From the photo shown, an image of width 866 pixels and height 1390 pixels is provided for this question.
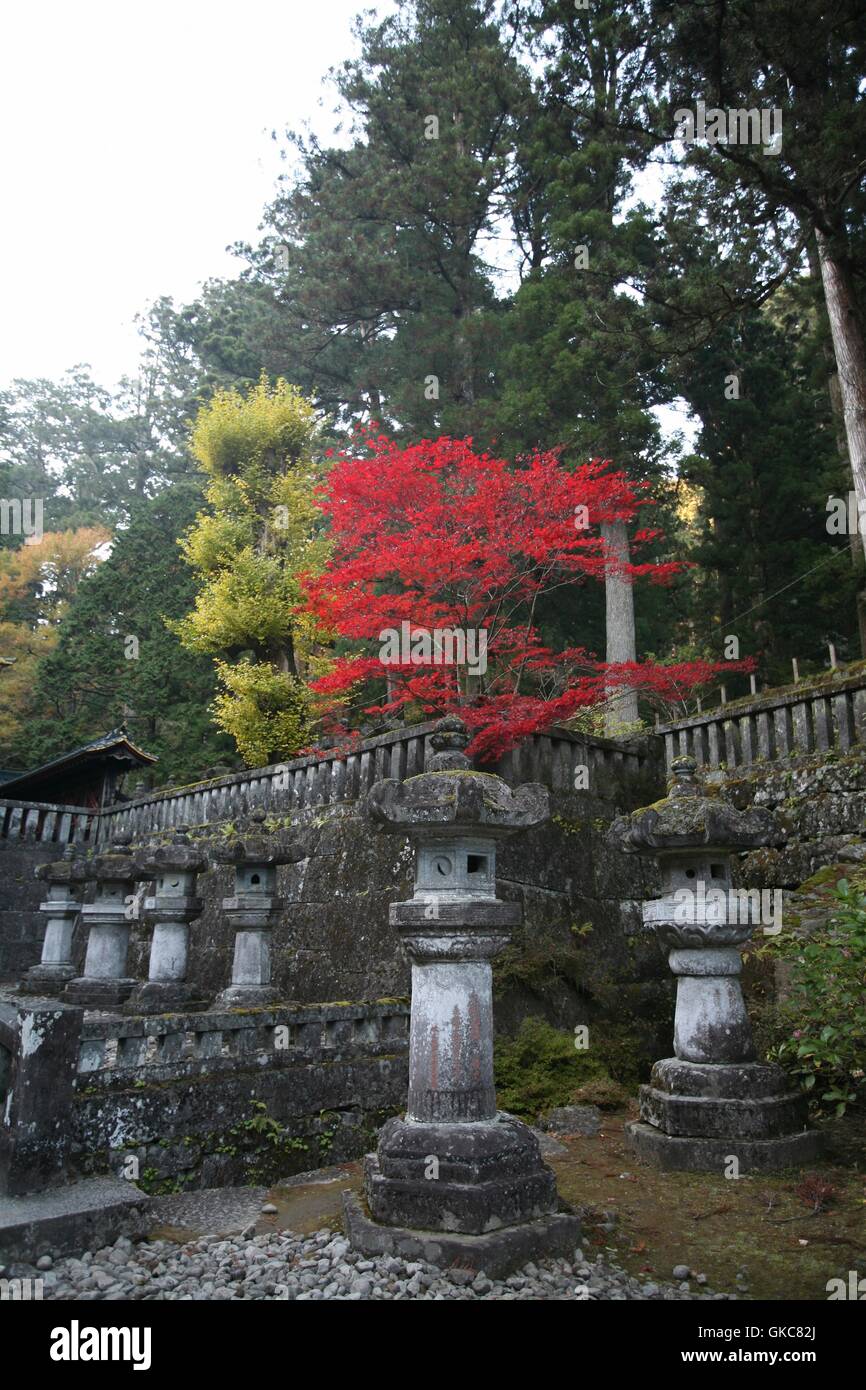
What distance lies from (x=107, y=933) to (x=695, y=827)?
23.0 feet

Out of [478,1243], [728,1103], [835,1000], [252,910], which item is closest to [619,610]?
[252,910]

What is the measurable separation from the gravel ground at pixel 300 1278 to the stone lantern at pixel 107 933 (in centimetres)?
558

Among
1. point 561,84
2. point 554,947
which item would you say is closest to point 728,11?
point 561,84

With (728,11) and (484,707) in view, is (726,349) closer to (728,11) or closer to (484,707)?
(728,11)

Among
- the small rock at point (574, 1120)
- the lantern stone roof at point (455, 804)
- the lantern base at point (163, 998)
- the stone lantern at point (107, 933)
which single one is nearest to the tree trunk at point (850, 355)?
the small rock at point (574, 1120)

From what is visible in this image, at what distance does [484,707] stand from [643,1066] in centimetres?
386

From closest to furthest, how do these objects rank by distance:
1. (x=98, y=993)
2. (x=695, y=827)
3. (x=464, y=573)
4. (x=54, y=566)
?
(x=695, y=827)
(x=98, y=993)
(x=464, y=573)
(x=54, y=566)

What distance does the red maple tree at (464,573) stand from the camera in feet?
32.9

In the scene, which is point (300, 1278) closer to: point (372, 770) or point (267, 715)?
point (372, 770)

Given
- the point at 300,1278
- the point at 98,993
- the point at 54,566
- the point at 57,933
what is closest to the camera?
the point at 300,1278

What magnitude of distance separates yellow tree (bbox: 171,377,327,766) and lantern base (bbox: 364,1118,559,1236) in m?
11.5

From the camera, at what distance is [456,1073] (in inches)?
164

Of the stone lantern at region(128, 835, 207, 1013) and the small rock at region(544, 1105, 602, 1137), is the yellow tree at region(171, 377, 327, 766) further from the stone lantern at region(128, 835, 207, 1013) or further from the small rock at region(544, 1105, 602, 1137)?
the small rock at region(544, 1105, 602, 1137)

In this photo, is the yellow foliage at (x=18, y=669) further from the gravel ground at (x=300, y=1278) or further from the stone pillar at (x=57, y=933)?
the gravel ground at (x=300, y=1278)
